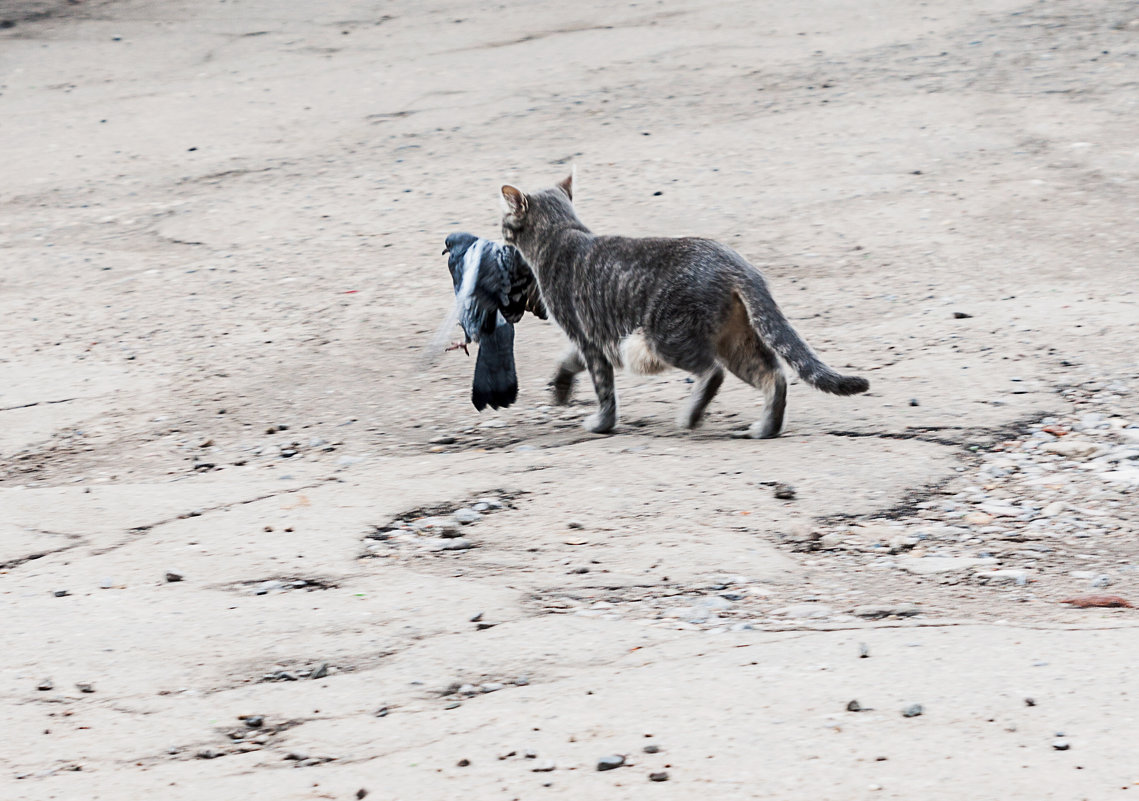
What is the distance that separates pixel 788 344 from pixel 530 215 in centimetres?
127

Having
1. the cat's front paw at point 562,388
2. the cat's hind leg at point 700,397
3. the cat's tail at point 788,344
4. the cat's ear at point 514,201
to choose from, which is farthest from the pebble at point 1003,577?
the cat's ear at point 514,201

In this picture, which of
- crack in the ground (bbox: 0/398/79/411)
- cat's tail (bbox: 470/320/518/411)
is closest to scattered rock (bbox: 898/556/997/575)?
cat's tail (bbox: 470/320/518/411)

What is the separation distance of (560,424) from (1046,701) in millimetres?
2679

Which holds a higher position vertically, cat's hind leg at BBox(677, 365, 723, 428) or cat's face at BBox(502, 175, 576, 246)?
cat's face at BBox(502, 175, 576, 246)

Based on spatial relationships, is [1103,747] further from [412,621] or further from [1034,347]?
[1034,347]

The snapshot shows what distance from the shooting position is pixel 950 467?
4.27 metres

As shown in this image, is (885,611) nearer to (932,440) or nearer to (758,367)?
(932,440)

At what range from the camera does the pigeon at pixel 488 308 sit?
4.82 meters

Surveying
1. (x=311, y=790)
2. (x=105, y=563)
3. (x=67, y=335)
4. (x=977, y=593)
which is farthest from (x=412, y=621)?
(x=67, y=335)

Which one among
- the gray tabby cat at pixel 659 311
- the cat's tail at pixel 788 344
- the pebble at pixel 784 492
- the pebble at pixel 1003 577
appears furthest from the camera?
the gray tabby cat at pixel 659 311

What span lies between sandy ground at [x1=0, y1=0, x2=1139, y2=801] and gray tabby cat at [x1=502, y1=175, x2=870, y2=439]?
25 centimetres

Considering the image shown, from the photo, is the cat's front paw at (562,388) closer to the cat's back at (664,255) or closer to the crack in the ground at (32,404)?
the cat's back at (664,255)

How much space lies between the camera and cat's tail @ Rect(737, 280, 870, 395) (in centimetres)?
429

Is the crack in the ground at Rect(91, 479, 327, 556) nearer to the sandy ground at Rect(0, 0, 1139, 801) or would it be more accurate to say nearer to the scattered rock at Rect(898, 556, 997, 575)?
the sandy ground at Rect(0, 0, 1139, 801)
